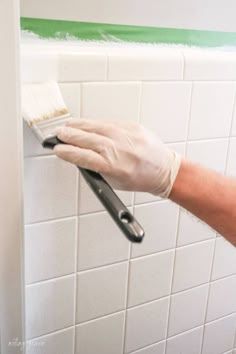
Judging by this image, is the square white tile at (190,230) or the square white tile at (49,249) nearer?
the square white tile at (49,249)

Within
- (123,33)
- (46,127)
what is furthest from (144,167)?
(123,33)

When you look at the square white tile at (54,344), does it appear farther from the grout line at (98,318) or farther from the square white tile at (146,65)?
the square white tile at (146,65)

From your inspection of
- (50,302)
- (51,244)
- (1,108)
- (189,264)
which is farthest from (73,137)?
(189,264)

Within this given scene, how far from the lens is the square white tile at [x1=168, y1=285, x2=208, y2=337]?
2.87 ft

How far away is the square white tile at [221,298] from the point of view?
92 cm

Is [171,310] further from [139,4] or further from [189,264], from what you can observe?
[139,4]

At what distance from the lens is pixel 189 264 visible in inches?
33.9

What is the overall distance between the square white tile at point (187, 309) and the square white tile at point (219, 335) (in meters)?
0.05

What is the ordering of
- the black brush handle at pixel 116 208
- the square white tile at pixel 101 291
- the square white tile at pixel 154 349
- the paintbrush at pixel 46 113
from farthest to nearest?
the square white tile at pixel 154 349, the square white tile at pixel 101 291, the paintbrush at pixel 46 113, the black brush handle at pixel 116 208

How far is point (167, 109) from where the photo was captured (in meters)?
0.73

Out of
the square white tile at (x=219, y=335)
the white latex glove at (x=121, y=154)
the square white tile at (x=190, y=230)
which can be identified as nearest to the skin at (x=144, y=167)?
the white latex glove at (x=121, y=154)

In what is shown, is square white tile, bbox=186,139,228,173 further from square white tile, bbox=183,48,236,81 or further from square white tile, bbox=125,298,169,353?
square white tile, bbox=125,298,169,353

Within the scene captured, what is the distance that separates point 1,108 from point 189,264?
543 mm

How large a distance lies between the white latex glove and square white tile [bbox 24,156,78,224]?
0.11m
